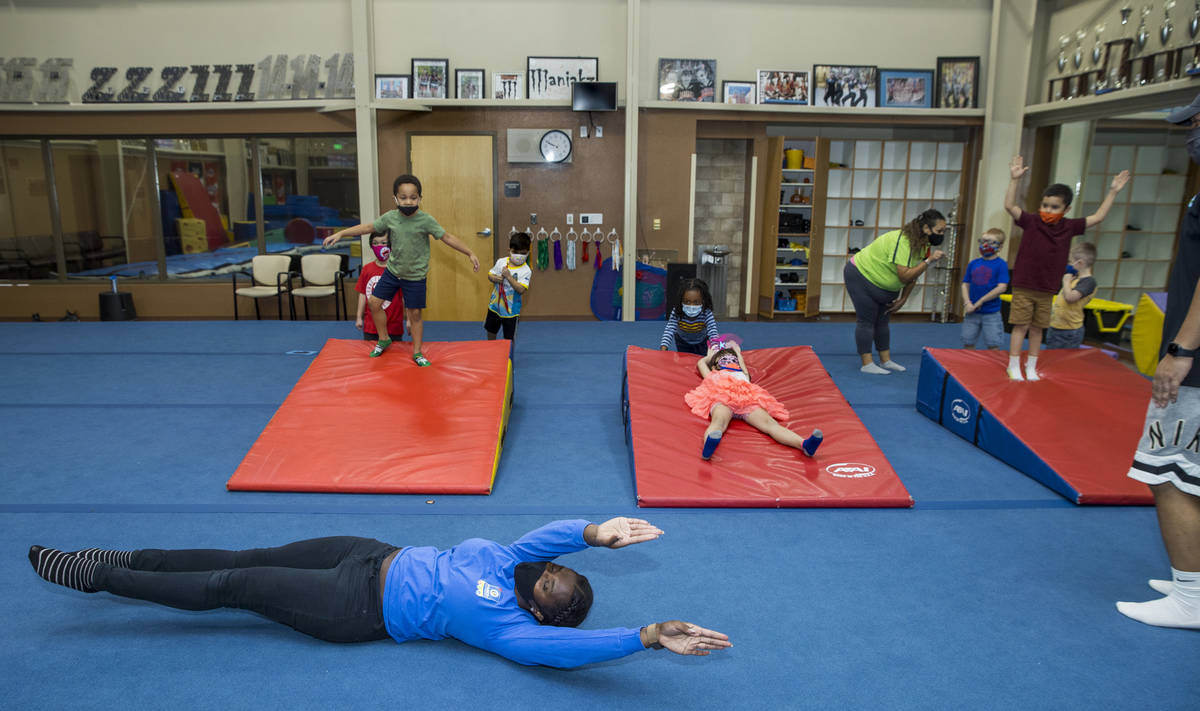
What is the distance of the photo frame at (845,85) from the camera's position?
912 centimetres

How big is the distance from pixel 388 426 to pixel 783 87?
6.95m

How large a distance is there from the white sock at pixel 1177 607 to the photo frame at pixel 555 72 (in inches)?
308

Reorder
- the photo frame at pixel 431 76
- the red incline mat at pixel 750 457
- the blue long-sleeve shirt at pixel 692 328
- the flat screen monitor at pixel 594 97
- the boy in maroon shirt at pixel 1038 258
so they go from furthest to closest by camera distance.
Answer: the photo frame at pixel 431 76
the flat screen monitor at pixel 594 97
the blue long-sleeve shirt at pixel 692 328
the boy in maroon shirt at pixel 1038 258
the red incline mat at pixel 750 457

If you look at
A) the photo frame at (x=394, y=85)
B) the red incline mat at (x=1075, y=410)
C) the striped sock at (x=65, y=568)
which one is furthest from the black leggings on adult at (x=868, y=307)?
the photo frame at (x=394, y=85)

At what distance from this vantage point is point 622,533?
7.97 ft

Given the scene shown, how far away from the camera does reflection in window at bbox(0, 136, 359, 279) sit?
9391 mm

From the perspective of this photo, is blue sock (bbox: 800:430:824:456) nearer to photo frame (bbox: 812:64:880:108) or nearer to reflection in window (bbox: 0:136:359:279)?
photo frame (bbox: 812:64:880:108)

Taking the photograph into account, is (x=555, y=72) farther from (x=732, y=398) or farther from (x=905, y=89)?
(x=732, y=398)

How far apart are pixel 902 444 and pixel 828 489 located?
1233 millimetres

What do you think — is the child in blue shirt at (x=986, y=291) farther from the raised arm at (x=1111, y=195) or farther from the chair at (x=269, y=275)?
the chair at (x=269, y=275)

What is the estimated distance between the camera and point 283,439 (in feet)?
14.4

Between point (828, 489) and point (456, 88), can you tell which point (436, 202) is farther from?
point (828, 489)

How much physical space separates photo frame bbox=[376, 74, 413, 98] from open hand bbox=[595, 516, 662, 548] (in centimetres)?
793

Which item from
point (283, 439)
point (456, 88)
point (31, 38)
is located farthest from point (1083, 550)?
point (31, 38)
